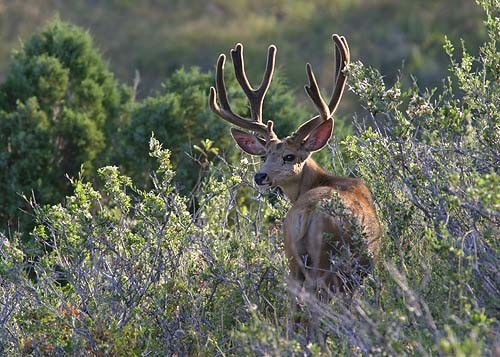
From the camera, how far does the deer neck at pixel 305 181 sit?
27.3 ft

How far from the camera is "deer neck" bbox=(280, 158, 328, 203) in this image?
8.31 meters

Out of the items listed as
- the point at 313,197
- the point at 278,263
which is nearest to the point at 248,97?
the point at 313,197

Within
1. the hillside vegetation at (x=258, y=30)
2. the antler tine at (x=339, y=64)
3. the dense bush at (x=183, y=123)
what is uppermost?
the antler tine at (x=339, y=64)

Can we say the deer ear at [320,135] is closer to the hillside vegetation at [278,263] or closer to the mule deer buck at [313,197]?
the mule deer buck at [313,197]

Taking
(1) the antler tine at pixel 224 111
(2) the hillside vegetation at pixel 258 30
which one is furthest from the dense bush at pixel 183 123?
(2) the hillside vegetation at pixel 258 30

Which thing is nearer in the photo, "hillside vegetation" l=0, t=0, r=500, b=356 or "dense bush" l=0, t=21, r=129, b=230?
"hillside vegetation" l=0, t=0, r=500, b=356

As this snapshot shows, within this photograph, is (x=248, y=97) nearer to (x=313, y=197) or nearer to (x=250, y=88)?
(x=250, y=88)

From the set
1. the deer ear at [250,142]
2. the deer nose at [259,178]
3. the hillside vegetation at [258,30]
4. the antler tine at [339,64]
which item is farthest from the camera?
the hillside vegetation at [258,30]

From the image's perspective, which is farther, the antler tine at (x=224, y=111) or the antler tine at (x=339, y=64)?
the antler tine at (x=224, y=111)

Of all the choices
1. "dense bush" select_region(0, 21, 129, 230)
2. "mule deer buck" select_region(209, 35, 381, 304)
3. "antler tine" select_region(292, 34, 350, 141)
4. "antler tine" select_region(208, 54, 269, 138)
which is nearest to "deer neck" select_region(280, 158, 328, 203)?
"mule deer buck" select_region(209, 35, 381, 304)

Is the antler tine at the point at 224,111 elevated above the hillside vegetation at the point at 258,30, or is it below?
above

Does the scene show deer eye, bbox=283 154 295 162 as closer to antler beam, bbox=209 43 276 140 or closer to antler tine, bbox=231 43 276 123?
antler beam, bbox=209 43 276 140

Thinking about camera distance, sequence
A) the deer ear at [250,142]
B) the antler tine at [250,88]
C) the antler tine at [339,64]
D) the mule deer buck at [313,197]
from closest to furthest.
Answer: the mule deer buck at [313,197] → the antler tine at [339,64] → the deer ear at [250,142] → the antler tine at [250,88]

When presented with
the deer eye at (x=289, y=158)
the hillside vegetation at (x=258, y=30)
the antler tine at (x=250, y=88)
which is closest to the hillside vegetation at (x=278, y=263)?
the deer eye at (x=289, y=158)
